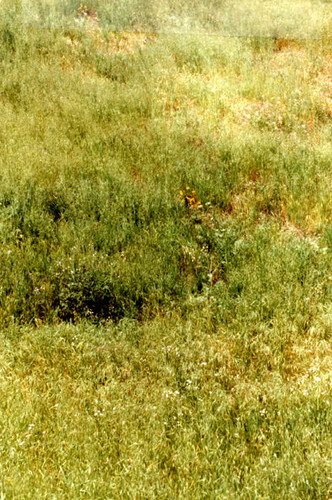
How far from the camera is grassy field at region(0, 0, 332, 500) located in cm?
263

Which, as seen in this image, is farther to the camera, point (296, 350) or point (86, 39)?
point (86, 39)

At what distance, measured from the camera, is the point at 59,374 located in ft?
10.5

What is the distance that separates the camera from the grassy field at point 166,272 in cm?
263

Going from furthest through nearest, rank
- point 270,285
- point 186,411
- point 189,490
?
point 270,285 < point 186,411 < point 189,490

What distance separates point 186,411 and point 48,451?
787mm

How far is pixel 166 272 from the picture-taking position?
13.7 feet

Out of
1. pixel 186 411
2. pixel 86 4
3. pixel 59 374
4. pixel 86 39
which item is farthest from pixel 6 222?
pixel 86 4

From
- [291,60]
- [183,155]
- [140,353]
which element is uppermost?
[291,60]

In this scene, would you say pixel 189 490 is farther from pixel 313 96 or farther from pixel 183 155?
pixel 313 96

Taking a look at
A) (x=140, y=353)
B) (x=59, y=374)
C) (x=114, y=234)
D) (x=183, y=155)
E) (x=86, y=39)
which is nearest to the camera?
(x=59, y=374)

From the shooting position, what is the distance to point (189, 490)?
2432 mm

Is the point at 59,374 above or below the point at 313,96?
below

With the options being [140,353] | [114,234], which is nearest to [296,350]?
[140,353]

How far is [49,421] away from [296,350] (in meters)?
1.62
